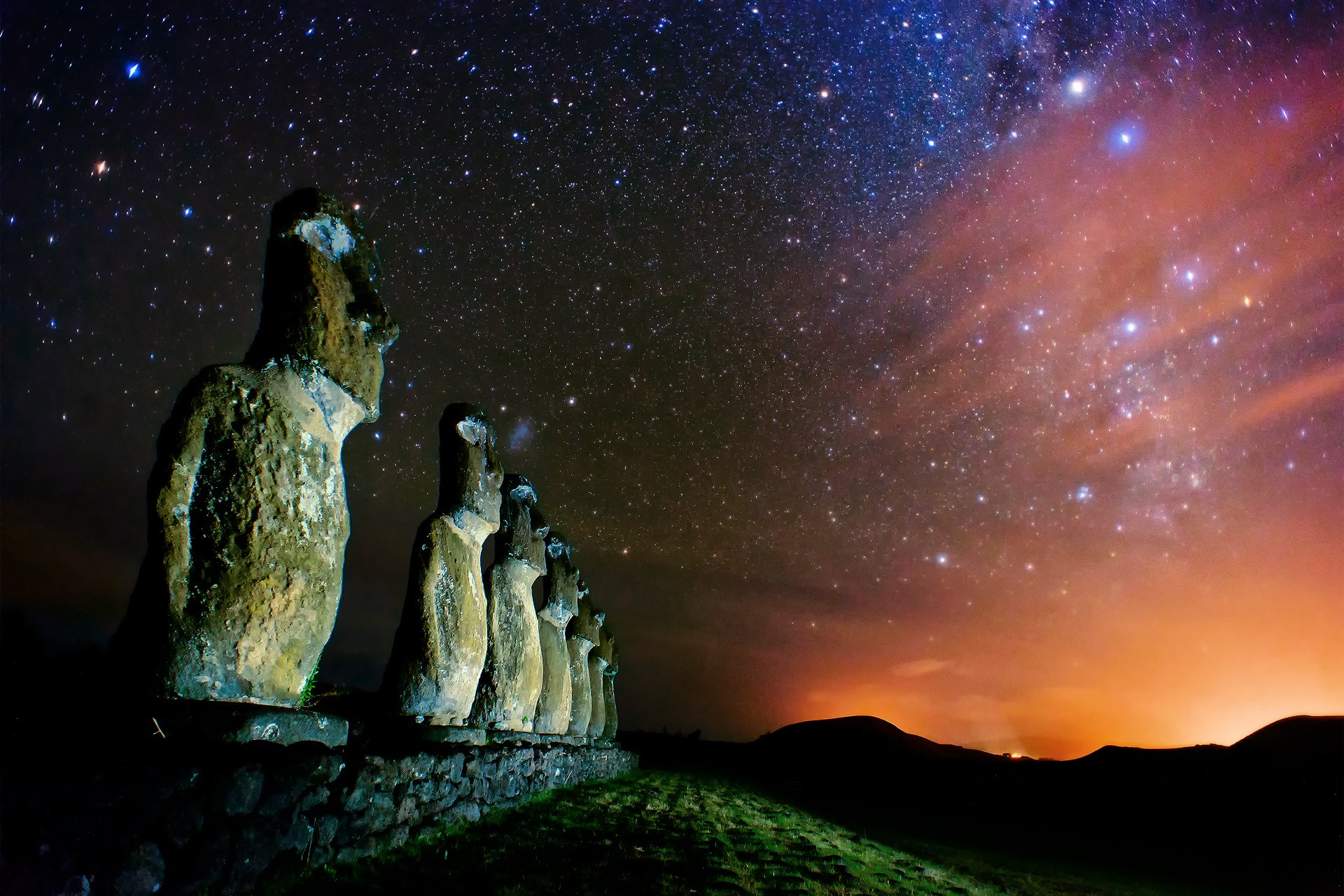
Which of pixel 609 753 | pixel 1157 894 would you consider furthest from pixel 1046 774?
pixel 609 753

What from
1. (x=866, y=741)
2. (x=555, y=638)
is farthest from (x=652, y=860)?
(x=866, y=741)

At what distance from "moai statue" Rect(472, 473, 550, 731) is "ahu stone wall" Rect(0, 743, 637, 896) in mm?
2832

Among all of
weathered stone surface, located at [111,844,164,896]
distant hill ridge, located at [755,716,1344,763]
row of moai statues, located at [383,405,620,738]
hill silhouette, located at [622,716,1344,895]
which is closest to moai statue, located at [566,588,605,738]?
row of moai statues, located at [383,405,620,738]

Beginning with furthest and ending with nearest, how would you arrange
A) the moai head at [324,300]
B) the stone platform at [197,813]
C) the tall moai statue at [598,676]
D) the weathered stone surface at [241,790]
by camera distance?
the tall moai statue at [598,676]
the moai head at [324,300]
the weathered stone surface at [241,790]
the stone platform at [197,813]

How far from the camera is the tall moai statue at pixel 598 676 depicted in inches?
642

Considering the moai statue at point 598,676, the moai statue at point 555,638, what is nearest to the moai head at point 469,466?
the moai statue at point 555,638

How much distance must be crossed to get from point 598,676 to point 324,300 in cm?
1401

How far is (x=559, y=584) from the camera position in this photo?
12305 mm

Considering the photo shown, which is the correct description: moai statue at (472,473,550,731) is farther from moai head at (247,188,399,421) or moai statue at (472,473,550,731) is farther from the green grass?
moai head at (247,188,399,421)

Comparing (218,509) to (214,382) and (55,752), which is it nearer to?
(214,382)

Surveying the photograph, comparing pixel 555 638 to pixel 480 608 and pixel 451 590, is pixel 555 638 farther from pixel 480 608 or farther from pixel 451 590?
pixel 451 590

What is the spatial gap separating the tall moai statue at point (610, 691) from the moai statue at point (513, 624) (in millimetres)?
9179

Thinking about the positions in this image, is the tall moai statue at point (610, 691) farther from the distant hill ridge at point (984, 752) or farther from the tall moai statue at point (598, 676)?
the distant hill ridge at point (984, 752)

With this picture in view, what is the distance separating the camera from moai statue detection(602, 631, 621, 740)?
1884 centimetres
